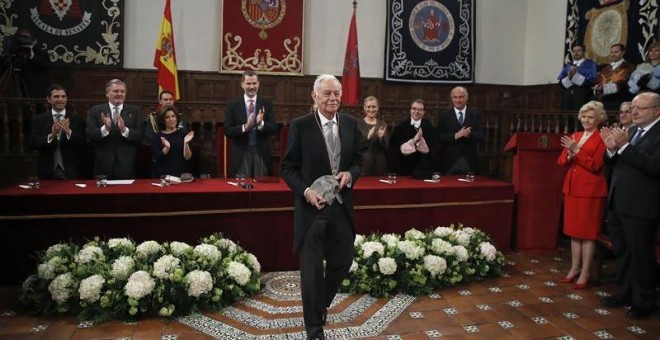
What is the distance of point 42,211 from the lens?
3896 mm

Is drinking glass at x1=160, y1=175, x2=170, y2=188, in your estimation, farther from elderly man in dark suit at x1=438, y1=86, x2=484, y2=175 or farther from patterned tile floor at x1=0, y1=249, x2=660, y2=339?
elderly man in dark suit at x1=438, y1=86, x2=484, y2=175

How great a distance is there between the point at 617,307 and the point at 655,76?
375cm

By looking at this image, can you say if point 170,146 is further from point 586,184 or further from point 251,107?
point 586,184

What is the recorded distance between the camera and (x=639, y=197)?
3602mm

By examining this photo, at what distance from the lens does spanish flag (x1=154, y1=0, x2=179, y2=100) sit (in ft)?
25.3

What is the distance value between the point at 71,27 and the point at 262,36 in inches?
111

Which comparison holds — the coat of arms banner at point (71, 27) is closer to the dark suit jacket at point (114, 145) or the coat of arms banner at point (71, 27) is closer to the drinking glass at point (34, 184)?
the dark suit jacket at point (114, 145)

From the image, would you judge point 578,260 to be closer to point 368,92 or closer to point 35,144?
point 35,144

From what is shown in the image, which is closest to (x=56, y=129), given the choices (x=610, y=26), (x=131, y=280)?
(x=131, y=280)

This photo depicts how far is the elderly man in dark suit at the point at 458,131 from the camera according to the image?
5.82 meters

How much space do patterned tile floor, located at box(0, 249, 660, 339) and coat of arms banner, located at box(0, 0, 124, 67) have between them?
507cm

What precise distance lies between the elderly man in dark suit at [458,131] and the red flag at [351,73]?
8.57 feet

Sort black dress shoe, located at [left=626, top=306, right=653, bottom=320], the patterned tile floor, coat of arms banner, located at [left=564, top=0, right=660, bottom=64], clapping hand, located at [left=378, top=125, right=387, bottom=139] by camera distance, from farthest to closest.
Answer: coat of arms banner, located at [left=564, top=0, right=660, bottom=64] → clapping hand, located at [left=378, top=125, right=387, bottom=139] → black dress shoe, located at [left=626, top=306, right=653, bottom=320] → the patterned tile floor

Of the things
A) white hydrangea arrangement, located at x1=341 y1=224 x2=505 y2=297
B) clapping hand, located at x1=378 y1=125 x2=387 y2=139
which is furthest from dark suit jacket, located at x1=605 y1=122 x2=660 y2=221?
clapping hand, located at x1=378 y1=125 x2=387 y2=139
